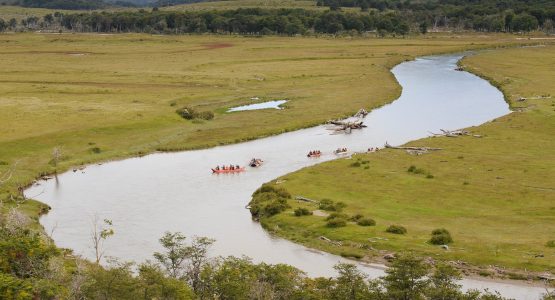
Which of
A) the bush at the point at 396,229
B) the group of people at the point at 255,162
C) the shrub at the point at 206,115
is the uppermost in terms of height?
the bush at the point at 396,229

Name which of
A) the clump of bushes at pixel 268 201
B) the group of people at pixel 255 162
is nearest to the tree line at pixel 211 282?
the clump of bushes at pixel 268 201

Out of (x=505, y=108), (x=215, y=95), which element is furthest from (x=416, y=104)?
(x=215, y=95)

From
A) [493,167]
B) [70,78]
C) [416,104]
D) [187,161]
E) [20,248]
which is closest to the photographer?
[20,248]

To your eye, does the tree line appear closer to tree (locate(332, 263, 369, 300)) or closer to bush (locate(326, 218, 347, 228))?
tree (locate(332, 263, 369, 300))

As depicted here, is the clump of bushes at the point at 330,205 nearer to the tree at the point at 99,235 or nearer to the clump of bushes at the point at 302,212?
the clump of bushes at the point at 302,212

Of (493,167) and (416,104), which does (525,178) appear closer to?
(493,167)

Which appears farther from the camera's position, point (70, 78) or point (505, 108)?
point (70, 78)

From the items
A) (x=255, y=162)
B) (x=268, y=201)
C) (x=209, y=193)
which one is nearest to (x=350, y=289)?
(x=268, y=201)
